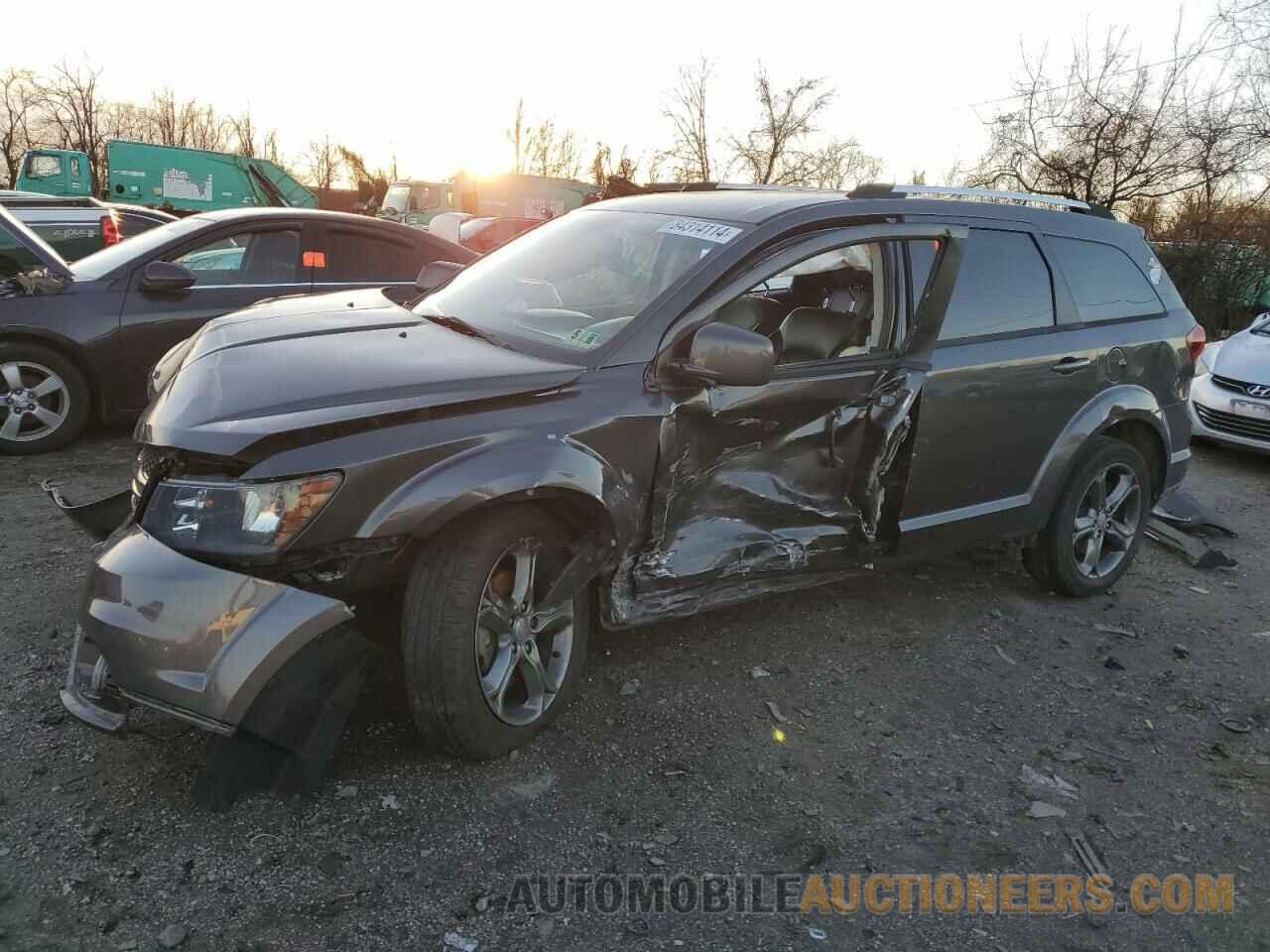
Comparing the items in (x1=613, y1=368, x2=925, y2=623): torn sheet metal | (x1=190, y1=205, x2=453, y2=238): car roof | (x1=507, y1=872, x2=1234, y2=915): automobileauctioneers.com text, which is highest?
(x1=190, y1=205, x2=453, y2=238): car roof

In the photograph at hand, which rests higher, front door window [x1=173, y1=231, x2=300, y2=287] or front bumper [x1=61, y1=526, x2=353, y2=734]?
front door window [x1=173, y1=231, x2=300, y2=287]

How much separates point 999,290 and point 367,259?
14.7 feet

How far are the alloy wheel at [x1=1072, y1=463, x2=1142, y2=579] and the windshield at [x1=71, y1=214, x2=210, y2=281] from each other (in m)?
5.65

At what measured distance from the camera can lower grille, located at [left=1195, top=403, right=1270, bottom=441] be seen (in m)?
7.81

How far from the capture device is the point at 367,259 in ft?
22.5

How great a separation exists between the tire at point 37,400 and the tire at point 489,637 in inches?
172

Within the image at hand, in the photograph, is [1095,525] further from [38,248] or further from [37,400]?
[38,248]

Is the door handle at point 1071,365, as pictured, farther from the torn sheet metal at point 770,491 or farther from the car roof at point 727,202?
the car roof at point 727,202

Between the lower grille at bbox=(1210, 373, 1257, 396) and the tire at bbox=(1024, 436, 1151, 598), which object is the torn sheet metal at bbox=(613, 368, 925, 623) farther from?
the lower grille at bbox=(1210, 373, 1257, 396)

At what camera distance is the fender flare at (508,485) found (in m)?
2.61

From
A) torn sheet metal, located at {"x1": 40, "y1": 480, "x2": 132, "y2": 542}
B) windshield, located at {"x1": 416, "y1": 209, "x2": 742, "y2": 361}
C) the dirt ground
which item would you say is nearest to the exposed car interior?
windshield, located at {"x1": 416, "y1": 209, "x2": 742, "y2": 361}

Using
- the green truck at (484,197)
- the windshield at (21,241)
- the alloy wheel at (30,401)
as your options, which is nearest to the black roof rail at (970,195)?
the alloy wheel at (30,401)

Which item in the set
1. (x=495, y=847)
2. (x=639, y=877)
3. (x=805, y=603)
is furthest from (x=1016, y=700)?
(x=495, y=847)

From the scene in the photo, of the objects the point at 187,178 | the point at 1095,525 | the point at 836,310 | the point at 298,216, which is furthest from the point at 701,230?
the point at 187,178
